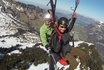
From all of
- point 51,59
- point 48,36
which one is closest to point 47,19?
point 48,36

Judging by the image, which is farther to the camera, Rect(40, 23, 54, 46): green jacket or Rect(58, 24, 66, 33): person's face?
Rect(40, 23, 54, 46): green jacket

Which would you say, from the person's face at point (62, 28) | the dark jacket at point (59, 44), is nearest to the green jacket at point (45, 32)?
the dark jacket at point (59, 44)

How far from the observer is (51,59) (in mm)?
5941

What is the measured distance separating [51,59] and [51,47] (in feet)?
2.78

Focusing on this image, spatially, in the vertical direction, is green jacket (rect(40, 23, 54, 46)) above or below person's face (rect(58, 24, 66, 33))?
below

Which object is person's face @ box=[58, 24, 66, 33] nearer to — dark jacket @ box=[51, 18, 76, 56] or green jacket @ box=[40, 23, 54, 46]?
dark jacket @ box=[51, 18, 76, 56]

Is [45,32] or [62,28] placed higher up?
[62,28]

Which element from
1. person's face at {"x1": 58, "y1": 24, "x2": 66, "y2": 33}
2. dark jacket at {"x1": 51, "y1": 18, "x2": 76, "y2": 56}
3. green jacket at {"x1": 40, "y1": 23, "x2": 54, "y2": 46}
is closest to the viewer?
dark jacket at {"x1": 51, "y1": 18, "x2": 76, "y2": 56}

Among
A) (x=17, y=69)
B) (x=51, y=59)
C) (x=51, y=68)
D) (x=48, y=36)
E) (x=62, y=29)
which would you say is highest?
(x=62, y=29)

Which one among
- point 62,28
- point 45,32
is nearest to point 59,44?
point 62,28

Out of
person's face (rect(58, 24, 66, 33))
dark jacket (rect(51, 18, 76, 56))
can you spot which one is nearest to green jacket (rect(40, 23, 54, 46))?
dark jacket (rect(51, 18, 76, 56))

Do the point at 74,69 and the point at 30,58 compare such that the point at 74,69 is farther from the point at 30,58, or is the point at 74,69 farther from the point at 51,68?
the point at 51,68

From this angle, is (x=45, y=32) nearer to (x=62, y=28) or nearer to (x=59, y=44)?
(x=62, y=28)

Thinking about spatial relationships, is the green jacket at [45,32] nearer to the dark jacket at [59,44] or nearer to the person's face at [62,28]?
the dark jacket at [59,44]
